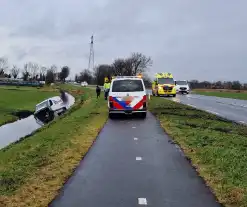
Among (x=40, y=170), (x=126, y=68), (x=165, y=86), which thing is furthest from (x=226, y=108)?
(x=126, y=68)

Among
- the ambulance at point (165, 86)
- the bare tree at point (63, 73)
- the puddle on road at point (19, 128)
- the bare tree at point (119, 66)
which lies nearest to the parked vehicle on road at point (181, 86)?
the ambulance at point (165, 86)

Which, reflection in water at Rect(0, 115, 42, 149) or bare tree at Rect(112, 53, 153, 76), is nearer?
reflection in water at Rect(0, 115, 42, 149)

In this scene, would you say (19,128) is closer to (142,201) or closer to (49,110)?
(49,110)

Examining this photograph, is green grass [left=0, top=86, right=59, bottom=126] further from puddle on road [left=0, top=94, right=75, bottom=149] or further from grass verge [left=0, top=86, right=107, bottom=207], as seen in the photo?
grass verge [left=0, top=86, right=107, bottom=207]

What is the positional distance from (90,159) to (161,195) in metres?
3.22

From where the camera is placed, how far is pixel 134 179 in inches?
285

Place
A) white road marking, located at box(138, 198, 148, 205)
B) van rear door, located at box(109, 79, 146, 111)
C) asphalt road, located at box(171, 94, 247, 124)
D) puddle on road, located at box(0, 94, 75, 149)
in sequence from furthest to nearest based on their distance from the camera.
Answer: asphalt road, located at box(171, 94, 247, 124)
puddle on road, located at box(0, 94, 75, 149)
van rear door, located at box(109, 79, 146, 111)
white road marking, located at box(138, 198, 148, 205)

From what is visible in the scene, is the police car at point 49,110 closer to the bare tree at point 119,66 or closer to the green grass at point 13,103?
the green grass at point 13,103

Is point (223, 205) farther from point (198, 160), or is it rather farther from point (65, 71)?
point (65, 71)

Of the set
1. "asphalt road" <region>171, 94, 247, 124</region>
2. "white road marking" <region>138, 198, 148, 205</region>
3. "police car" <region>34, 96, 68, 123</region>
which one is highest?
"white road marking" <region>138, 198, 148, 205</region>

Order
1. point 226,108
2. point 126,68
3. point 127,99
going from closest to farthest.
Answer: point 127,99
point 226,108
point 126,68

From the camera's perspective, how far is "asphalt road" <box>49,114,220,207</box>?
5.91 metres

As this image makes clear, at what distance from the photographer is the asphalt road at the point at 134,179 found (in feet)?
19.4

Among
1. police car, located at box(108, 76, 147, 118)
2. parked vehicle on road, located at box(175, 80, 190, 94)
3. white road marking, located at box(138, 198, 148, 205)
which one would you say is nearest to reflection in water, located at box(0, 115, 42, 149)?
police car, located at box(108, 76, 147, 118)
